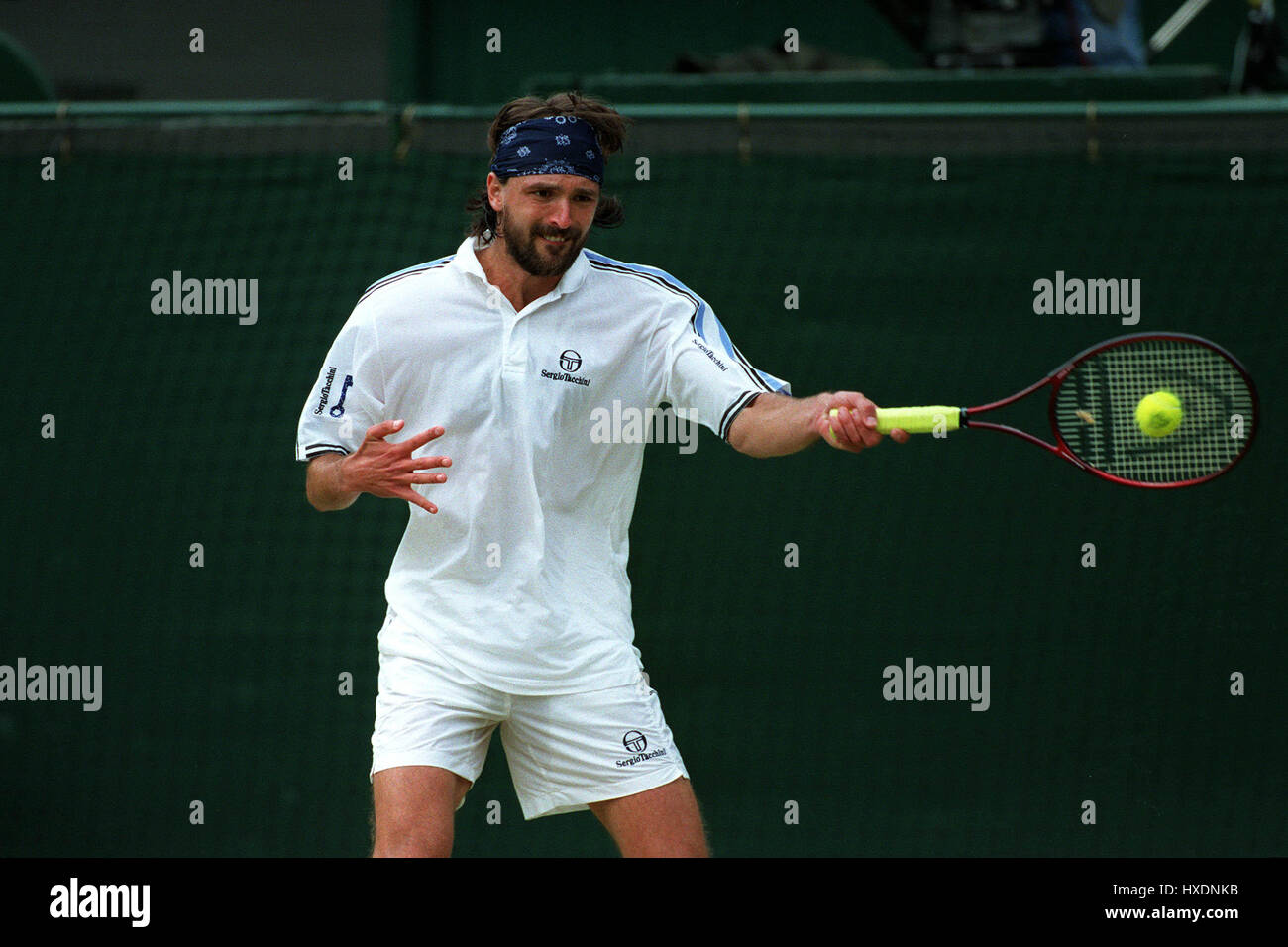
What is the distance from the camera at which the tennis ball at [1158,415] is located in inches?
124

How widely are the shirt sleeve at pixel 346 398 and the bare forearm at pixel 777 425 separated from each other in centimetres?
80

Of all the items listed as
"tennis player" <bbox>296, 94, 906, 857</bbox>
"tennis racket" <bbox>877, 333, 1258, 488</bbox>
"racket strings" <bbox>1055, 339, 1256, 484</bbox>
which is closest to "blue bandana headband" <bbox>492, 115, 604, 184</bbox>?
"tennis player" <bbox>296, 94, 906, 857</bbox>

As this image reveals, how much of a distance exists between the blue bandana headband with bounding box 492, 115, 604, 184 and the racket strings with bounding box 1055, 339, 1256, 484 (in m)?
1.18

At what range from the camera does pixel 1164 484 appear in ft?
10.5

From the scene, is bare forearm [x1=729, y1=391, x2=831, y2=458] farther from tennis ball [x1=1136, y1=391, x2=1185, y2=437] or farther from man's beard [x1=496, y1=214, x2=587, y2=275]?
tennis ball [x1=1136, y1=391, x2=1185, y2=437]

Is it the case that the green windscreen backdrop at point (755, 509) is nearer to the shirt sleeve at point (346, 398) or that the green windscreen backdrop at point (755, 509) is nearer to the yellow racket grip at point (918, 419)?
the shirt sleeve at point (346, 398)

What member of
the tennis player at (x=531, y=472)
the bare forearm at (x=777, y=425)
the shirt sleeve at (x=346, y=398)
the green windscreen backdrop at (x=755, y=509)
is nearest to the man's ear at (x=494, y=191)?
the tennis player at (x=531, y=472)

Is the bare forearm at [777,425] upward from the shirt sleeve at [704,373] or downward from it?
downward

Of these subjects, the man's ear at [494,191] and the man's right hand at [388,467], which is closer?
the man's right hand at [388,467]
